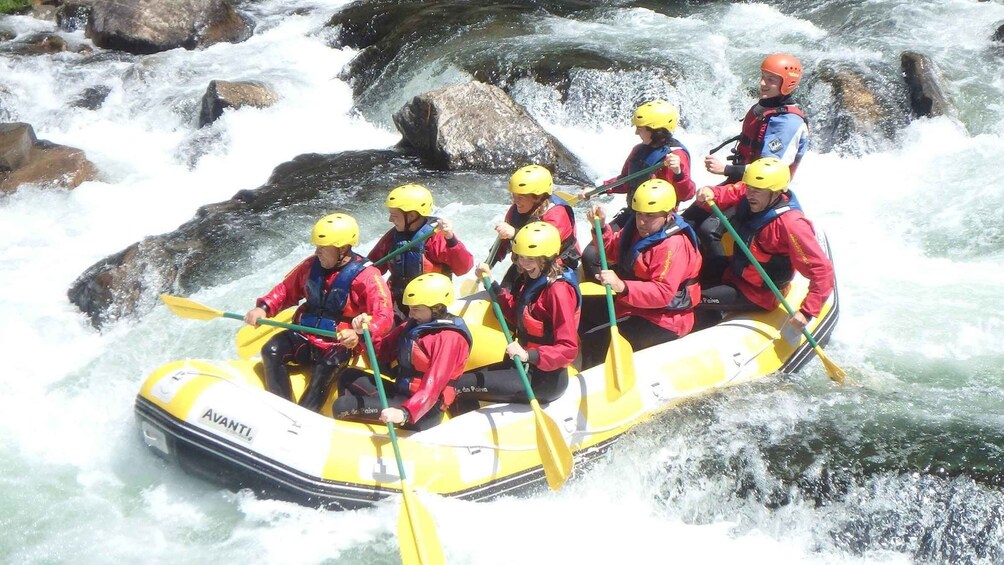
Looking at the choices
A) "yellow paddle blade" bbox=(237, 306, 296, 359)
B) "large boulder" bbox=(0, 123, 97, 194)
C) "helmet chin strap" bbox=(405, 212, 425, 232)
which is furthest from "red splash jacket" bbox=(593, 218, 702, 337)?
"large boulder" bbox=(0, 123, 97, 194)

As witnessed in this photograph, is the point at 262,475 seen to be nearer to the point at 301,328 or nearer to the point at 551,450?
the point at 301,328

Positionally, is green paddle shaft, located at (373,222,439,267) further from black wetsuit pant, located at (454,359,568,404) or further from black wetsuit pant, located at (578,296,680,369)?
black wetsuit pant, located at (578,296,680,369)

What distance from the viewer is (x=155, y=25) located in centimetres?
1341

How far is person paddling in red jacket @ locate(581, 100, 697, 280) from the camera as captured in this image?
242 inches

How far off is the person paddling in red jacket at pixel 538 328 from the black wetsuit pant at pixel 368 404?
0.27 metres

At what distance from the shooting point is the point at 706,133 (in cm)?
1063

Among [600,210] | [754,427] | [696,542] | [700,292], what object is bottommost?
[696,542]

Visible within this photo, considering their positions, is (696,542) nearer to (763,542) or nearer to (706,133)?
(763,542)

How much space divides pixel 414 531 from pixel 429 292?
1.15 meters

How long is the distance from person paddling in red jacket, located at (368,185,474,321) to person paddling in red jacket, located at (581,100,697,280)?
2.74 ft

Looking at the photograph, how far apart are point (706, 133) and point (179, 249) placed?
19.0 ft

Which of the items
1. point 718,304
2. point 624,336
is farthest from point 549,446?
point 718,304

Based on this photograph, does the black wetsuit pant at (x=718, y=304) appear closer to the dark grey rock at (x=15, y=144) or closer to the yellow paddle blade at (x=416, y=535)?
the yellow paddle blade at (x=416, y=535)

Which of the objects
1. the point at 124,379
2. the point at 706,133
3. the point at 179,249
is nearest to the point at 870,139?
the point at 706,133
